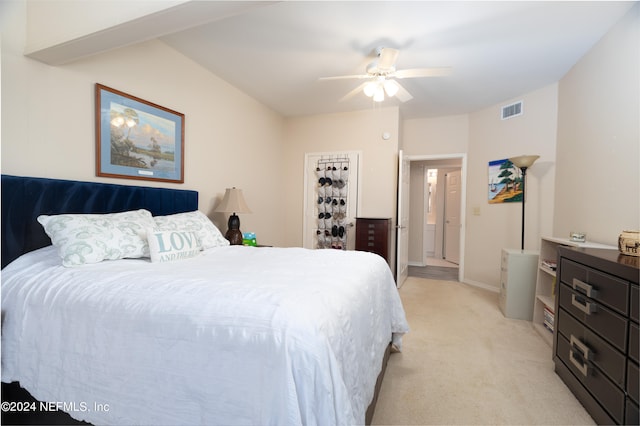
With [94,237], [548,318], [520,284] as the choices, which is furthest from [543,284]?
[94,237]

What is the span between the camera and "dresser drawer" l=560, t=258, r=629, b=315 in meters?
1.31

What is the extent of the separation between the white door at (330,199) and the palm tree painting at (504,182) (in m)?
1.91

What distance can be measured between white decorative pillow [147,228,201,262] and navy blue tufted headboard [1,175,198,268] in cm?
57

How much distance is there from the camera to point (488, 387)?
1771 mm

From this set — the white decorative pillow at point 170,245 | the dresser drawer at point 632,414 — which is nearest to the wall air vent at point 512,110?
the dresser drawer at point 632,414

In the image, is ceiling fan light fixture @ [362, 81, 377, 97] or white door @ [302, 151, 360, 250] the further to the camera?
white door @ [302, 151, 360, 250]

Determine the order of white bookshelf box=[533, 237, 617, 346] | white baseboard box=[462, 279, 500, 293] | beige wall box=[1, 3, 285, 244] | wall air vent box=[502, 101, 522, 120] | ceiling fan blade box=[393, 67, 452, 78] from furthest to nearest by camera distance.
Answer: white baseboard box=[462, 279, 500, 293] → wall air vent box=[502, 101, 522, 120] → white bookshelf box=[533, 237, 617, 346] → ceiling fan blade box=[393, 67, 452, 78] → beige wall box=[1, 3, 285, 244]

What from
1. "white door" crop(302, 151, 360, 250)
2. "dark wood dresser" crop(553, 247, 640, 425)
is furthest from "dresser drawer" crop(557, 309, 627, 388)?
"white door" crop(302, 151, 360, 250)

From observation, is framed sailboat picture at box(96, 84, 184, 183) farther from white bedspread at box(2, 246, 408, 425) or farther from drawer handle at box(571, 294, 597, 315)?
drawer handle at box(571, 294, 597, 315)

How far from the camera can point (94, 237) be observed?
158cm

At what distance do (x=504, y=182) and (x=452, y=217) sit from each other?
2451 mm

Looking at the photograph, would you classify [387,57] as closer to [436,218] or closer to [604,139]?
[604,139]

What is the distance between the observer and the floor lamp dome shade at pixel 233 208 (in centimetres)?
296

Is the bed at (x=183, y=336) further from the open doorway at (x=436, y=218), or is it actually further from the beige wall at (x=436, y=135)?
the open doorway at (x=436, y=218)
